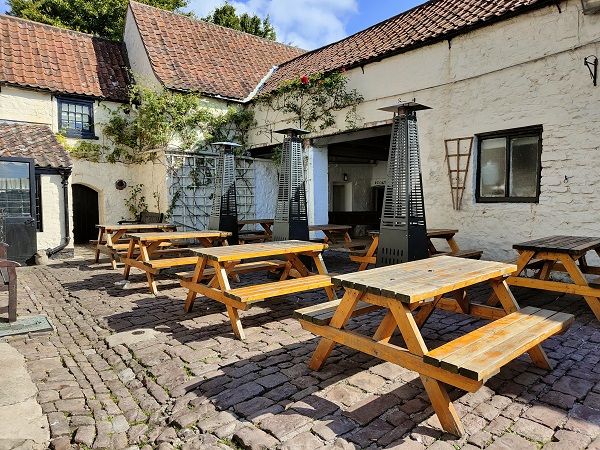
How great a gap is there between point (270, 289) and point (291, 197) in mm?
2724

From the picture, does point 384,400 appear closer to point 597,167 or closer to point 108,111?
point 597,167

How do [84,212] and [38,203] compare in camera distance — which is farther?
[84,212]

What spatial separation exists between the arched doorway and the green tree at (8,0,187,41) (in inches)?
385

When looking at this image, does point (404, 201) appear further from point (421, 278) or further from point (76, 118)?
point (76, 118)

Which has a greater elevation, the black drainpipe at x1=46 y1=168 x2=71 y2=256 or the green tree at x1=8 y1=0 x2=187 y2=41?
the green tree at x1=8 y1=0 x2=187 y2=41

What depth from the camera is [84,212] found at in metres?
13.4

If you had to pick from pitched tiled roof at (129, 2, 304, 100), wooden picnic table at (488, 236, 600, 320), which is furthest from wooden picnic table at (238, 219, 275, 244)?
wooden picnic table at (488, 236, 600, 320)

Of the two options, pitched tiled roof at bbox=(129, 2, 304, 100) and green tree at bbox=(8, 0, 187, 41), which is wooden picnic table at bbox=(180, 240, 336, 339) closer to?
pitched tiled roof at bbox=(129, 2, 304, 100)

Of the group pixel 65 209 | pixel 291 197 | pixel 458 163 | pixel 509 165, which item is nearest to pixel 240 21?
pixel 65 209

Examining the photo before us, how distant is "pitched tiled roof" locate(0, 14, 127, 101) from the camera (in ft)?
36.1

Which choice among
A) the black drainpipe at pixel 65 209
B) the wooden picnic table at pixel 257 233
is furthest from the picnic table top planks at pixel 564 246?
the black drainpipe at pixel 65 209

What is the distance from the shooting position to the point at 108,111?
12.0 metres

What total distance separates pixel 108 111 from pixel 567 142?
37.1 feet

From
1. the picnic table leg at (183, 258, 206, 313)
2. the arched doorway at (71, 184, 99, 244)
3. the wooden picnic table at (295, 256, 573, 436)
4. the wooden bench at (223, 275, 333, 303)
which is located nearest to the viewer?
the wooden picnic table at (295, 256, 573, 436)
